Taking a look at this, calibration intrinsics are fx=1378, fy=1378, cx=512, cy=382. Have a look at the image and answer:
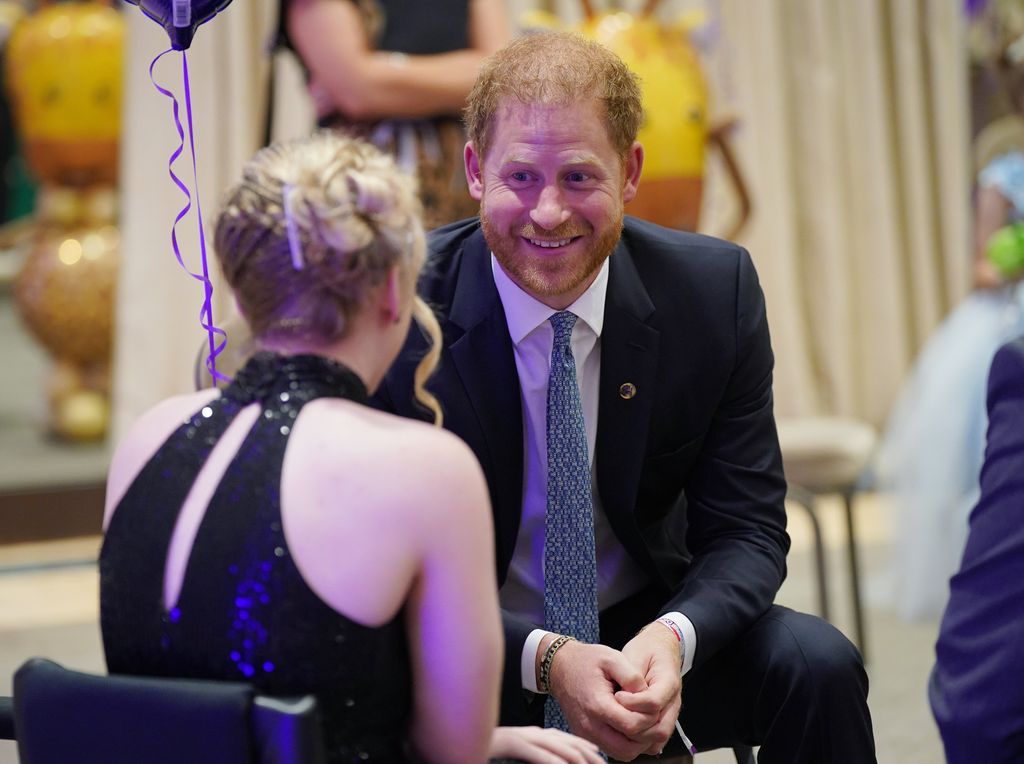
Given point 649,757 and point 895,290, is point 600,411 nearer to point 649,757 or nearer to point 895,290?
point 649,757

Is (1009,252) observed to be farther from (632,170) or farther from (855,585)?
(632,170)

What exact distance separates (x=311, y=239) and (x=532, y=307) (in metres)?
0.60

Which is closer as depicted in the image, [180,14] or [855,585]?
[180,14]

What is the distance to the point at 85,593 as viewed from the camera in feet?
12.1

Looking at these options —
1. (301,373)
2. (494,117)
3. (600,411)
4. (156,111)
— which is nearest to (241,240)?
(301,373)

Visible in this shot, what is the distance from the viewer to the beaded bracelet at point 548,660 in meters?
1.52

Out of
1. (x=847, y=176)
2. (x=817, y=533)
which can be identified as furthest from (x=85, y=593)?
(x=847, y=176)

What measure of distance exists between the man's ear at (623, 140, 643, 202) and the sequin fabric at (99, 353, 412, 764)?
2.03 ft

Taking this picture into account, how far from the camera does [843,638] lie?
1.56 m

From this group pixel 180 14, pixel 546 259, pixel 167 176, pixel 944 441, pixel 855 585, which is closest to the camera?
pixel 180 14

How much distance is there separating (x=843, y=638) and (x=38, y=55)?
3253 millimetres

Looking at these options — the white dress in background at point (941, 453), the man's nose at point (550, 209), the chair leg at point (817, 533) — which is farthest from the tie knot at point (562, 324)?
the white dress in background at point (941, 453)

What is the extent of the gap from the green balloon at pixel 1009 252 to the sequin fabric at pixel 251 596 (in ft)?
9.42

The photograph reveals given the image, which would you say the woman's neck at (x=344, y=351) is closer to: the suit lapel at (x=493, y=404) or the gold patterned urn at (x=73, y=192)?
the suit lapel at (x=493, y=404)
